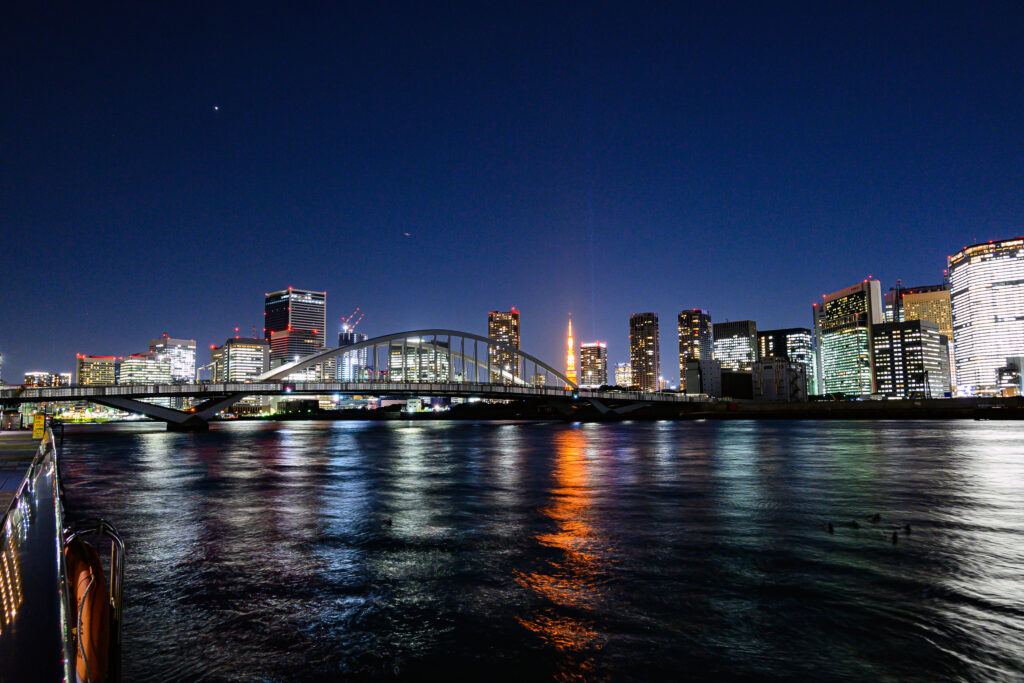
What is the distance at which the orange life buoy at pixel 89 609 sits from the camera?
17.9 ft

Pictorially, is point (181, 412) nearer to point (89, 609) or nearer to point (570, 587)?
point (570, 587)

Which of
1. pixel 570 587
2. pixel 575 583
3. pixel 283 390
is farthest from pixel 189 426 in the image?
pixel 570 587

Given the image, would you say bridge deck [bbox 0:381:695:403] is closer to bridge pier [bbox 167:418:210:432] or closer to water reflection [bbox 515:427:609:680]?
bridge pier [bbox 167:418:210:432]

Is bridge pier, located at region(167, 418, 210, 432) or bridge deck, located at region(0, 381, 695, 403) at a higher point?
bridge deck, located at region(0, 381, 695, 403)

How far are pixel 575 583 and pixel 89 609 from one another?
689 cm

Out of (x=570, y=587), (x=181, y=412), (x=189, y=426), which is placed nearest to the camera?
(x=570, y=587)

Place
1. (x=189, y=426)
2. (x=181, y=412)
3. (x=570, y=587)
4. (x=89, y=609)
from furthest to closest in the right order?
1. (x=189, y=426)
2. (x=181, y=412)
3. (x=570, y=587)
4. (x=89, y=609)

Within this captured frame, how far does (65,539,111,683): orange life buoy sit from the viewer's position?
5453 mm

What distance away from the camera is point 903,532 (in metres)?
15.0

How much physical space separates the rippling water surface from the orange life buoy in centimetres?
99

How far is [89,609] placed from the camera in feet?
19.6

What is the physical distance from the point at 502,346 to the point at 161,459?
10872 centimetres

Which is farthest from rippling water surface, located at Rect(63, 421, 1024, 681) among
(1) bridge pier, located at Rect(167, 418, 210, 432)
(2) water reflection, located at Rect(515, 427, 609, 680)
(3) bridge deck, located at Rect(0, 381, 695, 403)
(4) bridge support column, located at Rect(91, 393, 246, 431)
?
(1) bridge pier, located at Rect(167, 418, 210, 432)

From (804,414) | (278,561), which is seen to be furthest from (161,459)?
(804,414)
